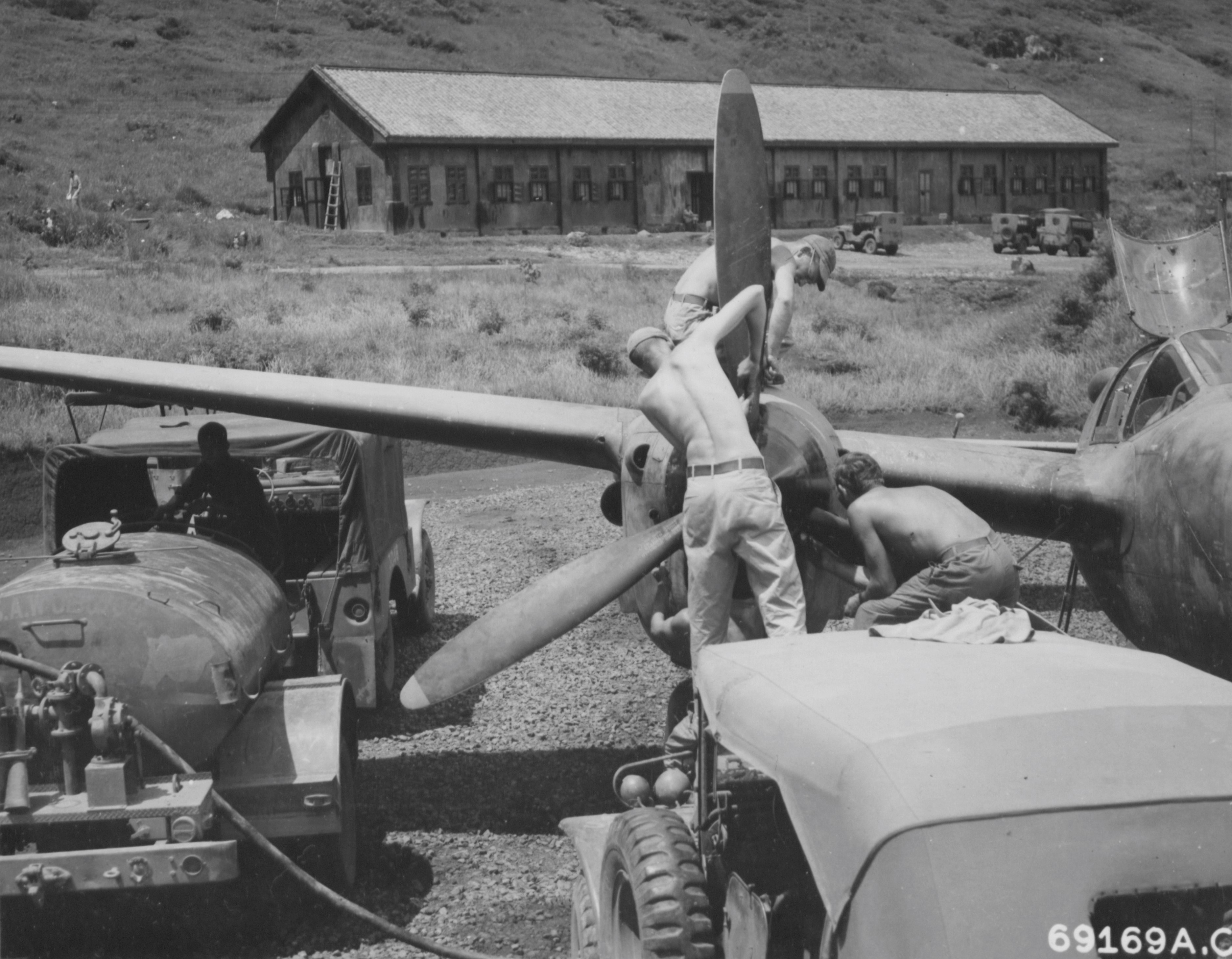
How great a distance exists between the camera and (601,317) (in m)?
32.2

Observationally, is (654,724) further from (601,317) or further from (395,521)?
(601,317)

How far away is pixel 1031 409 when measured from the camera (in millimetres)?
24828

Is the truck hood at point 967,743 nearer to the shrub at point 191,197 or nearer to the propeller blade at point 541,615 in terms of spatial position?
the propeller blade at point 541,615

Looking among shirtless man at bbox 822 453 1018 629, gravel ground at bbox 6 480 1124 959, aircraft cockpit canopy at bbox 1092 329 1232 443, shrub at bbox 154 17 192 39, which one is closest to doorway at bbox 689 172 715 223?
gravel ground at bbox 6 480 1124 959

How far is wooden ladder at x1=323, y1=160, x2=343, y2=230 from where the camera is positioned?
5441cm

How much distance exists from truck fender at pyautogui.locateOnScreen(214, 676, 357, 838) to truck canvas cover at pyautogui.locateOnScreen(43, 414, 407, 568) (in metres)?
2.44

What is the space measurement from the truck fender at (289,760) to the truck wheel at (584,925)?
1819 mm

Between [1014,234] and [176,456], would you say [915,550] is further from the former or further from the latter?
[1014,234]

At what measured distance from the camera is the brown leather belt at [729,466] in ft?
22.8

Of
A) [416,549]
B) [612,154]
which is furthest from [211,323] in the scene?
[612,154]

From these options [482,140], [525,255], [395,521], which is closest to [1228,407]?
[395,521]

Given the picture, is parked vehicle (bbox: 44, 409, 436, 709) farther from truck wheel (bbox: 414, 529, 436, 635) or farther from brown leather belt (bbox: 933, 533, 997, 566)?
brown leather belt (bbox: 933, 533, 997, 566)

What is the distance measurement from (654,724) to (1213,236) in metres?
5.32

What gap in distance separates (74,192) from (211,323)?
2591 cm
